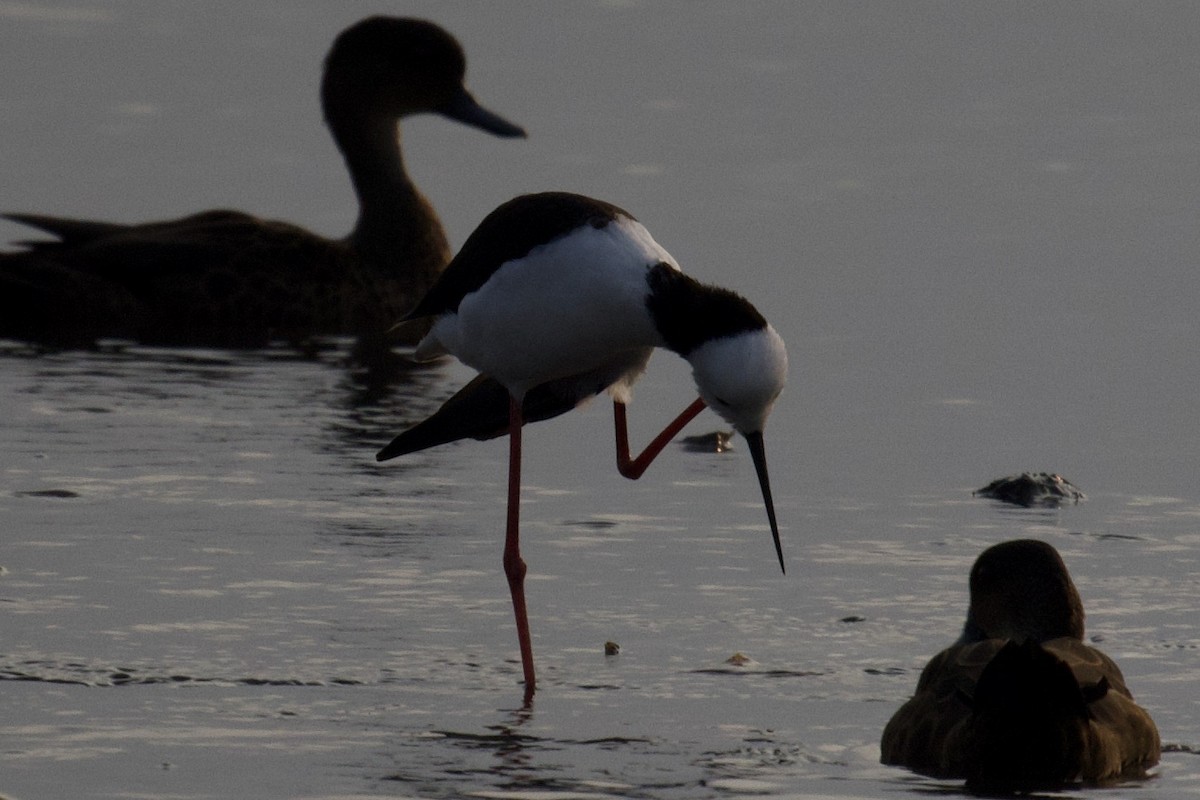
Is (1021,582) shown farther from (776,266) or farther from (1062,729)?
(776,266)

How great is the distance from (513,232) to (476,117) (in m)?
6.82

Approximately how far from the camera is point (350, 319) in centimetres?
1427

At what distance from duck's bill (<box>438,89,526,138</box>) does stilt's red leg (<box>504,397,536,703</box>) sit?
6.09 m

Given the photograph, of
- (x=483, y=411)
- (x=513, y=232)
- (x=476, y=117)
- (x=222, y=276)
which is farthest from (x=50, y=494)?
(x=476, y=117)

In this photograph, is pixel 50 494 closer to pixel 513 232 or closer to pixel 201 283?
pixel 513 232

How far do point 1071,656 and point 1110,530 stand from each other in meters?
2.59

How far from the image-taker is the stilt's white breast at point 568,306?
7.88m

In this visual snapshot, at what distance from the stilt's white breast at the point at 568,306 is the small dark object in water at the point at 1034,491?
2077mm

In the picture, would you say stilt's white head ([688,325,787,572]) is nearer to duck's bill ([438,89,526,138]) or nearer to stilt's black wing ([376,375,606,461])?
stilt's black wing ([376,375,606,461])

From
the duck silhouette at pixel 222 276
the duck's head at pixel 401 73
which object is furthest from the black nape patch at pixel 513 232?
the duck's head at pixel 401 73

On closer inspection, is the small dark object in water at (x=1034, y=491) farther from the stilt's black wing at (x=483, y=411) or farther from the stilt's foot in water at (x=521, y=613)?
the stilt's foot in water at (x=521, y=613)

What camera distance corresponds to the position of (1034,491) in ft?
32.1

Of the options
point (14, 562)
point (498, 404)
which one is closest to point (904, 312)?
point (498, 404)

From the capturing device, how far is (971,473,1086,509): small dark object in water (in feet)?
32.0
